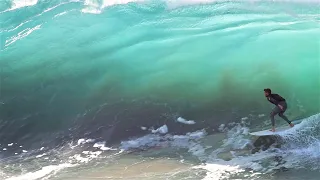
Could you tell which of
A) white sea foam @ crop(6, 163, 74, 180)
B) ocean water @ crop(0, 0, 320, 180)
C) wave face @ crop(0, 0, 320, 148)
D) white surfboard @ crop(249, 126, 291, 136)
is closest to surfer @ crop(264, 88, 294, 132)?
white surfboard @ crop(249, 126, 291, 136)

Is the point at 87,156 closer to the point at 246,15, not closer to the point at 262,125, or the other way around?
the point at 262,125

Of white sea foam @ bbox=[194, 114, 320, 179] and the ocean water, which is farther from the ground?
the ocean water

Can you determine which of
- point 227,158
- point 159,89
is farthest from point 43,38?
point 227,158

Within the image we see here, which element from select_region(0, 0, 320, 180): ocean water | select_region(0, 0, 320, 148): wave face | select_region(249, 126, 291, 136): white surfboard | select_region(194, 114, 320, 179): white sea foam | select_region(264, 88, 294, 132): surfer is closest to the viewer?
select_region(194, 114, 320, 179): white sea foam

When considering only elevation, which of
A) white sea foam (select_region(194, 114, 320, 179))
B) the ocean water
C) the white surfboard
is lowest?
white sea foam (select_region(194, 114, 320, 179))

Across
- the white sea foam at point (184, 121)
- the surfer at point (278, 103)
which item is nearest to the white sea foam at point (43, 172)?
the white sea foam at point (184, 121)

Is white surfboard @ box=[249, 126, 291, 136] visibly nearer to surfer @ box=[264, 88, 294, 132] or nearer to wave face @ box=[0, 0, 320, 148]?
surfer @ box=[264, 88, 294, 132]
